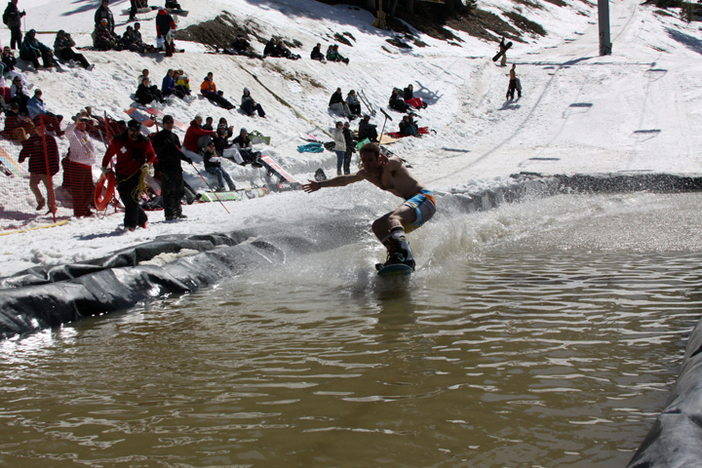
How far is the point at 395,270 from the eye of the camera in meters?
5.60

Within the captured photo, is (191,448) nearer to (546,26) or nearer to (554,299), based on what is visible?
(554,299)

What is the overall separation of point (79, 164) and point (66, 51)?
6.83 metres

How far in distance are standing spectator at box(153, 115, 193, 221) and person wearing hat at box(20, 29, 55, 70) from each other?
666 centimetres

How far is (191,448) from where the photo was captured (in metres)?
2.45

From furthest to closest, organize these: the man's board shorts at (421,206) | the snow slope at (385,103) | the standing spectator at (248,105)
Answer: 1. the standing spectator at (248,105)
2. the snow slope at (385,103)
3. the man's board shorts at (421,206)

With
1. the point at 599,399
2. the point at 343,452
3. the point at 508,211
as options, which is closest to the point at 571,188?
the point at 508,211

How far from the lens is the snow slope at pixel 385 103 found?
9.27m

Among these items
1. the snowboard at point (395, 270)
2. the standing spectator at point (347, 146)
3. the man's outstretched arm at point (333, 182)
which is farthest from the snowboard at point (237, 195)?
the snowboard at point (395, 270)

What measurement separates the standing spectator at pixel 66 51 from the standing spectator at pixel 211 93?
2932mm

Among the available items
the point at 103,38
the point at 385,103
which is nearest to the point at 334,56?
the point at 385,103

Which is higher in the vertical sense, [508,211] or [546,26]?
[546,26]

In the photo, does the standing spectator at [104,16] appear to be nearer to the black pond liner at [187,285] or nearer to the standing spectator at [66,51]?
the standing spectator at [66,51]

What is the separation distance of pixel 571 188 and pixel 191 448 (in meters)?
12.0

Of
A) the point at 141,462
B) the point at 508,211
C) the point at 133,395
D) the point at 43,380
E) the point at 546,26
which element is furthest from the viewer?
the point at 546,26
